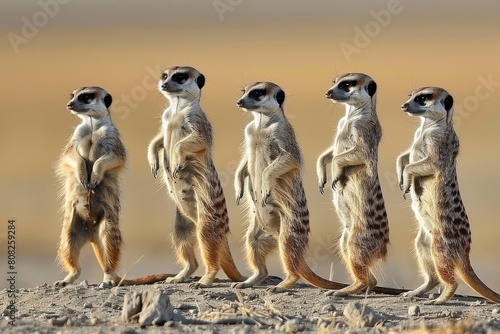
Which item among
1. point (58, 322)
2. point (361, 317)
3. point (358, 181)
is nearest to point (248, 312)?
point (361, 317)

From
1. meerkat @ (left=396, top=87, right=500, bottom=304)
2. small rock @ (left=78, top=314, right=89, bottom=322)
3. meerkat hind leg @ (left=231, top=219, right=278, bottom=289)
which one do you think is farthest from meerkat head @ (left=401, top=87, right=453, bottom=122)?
small rock @ (left=78, top=314, right=89, bottom=322)

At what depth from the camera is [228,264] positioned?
11.9m

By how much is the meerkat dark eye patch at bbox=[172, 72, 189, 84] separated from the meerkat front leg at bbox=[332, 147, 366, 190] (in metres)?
1.48

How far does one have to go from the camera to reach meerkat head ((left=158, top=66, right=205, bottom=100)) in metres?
11.9

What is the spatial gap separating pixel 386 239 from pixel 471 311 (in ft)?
3.55

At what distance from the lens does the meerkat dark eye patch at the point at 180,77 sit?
12.0 meters

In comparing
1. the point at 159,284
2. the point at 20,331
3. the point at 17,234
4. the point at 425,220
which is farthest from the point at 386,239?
the point at 17,234

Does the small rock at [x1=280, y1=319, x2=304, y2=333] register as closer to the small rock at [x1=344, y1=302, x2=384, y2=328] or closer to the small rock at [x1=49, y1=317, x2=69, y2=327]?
the small rock at [x1=344, y1=302, x2=384, y2=328]

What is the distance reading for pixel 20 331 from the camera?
8.92m

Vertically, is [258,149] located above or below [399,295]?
above

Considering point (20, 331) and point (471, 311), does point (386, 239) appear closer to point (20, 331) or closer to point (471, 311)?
point (471, 311)

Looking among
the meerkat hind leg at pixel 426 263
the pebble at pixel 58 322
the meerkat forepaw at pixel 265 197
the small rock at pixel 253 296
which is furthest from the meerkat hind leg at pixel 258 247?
the pebble at pixel 58 322

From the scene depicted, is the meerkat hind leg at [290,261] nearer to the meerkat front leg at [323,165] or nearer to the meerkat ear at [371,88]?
the meerkat front leg at [323,165]

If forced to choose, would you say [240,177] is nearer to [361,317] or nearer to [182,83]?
[182,83]
